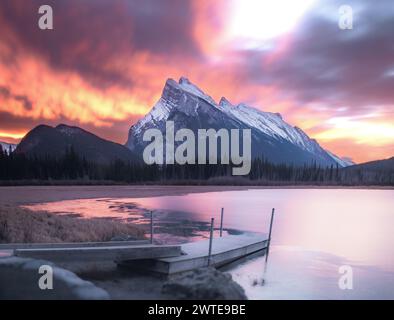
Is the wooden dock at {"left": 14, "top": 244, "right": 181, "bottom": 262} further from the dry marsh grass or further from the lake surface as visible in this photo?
the dry marsh grass

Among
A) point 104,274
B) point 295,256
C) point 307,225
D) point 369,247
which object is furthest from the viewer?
point 307,225

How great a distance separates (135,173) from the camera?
12319 centimetres

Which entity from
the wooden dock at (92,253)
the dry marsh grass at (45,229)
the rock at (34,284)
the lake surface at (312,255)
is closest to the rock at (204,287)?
the rock at (34,284)

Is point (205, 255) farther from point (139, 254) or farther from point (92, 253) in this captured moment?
point (92, 253)

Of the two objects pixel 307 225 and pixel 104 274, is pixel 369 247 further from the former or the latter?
pixel 104 274

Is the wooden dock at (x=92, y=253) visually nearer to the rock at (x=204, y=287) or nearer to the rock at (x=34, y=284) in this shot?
the rock at (x=34, y=284)

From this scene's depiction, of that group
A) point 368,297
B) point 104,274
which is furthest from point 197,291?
point 368,297

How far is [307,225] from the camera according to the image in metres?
34.8

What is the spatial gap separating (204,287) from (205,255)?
14.5ft

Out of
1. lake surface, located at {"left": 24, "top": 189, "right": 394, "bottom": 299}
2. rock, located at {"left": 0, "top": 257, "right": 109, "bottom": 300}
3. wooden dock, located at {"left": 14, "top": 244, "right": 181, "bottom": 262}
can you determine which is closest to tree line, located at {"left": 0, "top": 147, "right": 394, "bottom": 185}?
lake surface, located at {"left": 24, "top": 189, "right": 394, "bottom": 299}

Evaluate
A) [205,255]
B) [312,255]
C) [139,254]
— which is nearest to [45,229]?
[139,254]

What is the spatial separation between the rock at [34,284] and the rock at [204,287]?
190cm
